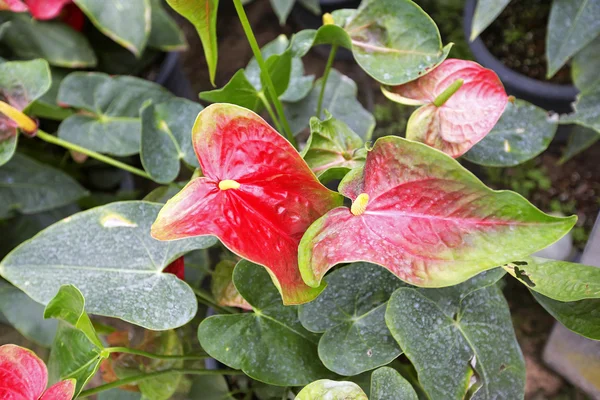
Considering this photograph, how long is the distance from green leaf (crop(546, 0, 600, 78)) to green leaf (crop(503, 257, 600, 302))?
1.81 ft

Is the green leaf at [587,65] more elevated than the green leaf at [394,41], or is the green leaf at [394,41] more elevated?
the green leaf at [394,41]

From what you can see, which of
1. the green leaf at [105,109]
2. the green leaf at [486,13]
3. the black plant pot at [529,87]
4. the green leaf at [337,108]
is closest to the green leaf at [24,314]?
the green leaf at [105,109]

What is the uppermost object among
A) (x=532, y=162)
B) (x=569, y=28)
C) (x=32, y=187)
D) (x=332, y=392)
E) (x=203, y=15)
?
(x=203, y=15)

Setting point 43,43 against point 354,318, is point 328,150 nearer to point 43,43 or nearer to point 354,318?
point 354,318

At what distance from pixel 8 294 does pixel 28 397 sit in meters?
0.42

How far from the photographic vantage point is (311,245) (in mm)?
459

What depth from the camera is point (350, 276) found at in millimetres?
604

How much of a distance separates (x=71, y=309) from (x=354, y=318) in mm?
293

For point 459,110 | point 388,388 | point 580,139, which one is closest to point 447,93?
point 459,110

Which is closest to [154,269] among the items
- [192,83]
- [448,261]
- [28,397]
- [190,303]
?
[190,303]

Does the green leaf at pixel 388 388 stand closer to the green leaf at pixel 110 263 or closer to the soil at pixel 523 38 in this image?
the green leaf at pixel 110 263

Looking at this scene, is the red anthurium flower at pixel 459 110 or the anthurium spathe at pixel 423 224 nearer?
the anthurium spathe at pixel 423 224

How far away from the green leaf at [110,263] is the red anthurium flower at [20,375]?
0.23ft

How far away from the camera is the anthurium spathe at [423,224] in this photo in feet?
1.35
